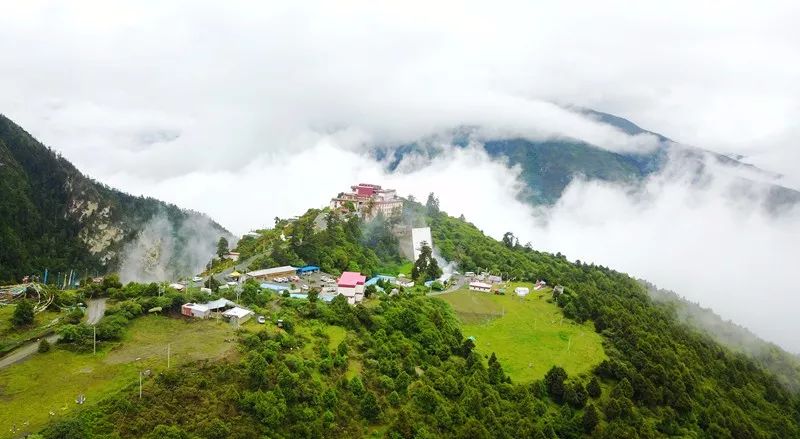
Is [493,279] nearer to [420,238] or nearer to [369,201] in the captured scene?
[420,238]

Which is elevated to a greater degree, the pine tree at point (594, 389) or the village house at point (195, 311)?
the village house at point (195, 311)

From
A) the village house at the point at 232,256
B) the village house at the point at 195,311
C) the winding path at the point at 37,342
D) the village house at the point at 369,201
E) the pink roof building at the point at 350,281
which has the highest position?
the village house at the point at 369,201

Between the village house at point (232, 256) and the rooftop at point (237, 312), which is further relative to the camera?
the village house at point (232, 256)

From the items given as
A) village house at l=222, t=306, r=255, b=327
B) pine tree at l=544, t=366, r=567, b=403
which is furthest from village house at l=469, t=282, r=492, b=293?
village house at l=222, t=306, r=255, b=327

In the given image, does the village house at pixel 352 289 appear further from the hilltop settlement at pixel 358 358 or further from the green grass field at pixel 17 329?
the green grass field at pixel 17 329

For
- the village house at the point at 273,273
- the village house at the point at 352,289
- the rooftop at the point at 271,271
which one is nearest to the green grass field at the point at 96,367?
the village house at the point at 352,289

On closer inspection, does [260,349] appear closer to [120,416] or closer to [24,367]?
[120,416]

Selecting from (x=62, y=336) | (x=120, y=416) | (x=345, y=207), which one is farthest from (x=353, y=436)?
(x=345, y=207)
